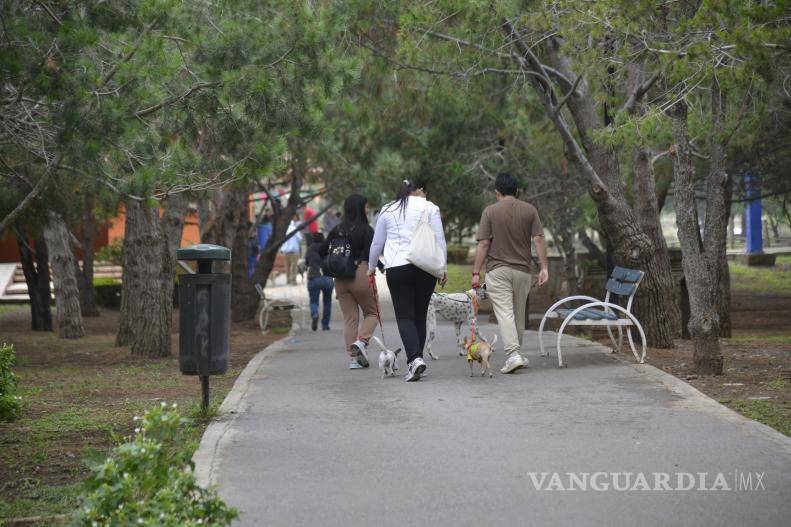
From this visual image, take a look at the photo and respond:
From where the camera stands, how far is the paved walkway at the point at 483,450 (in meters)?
5.89

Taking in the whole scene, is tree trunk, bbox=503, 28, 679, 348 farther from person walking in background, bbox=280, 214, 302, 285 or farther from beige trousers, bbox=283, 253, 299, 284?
beige trousers, bbox=283, 253, 299, 284

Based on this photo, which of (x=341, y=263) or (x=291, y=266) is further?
(x=291, y=266)

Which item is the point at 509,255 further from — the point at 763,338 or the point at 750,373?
the point at 763,338

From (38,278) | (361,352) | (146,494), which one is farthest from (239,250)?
(146,494)

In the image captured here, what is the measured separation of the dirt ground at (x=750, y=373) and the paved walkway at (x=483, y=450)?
15.2 inches

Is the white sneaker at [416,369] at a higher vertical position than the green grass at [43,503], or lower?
higher

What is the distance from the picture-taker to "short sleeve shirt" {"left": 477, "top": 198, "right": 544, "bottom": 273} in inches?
456

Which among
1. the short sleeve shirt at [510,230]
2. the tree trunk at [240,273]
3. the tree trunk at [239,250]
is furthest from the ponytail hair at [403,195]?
the tree trunk at [240,273]

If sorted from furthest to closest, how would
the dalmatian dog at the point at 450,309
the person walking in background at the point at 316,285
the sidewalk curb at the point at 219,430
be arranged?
1. the person walking in background at the point at 316,285
2. the dalmatian dog at the point at 450,309
3. the sidewalk curb at the point at 219,430

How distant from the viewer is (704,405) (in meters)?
9.01

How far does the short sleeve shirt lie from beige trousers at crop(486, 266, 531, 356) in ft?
0.28

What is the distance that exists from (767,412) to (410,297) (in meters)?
3.49

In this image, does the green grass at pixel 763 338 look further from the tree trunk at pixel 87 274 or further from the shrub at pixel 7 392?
the tree trunk at pixel 87 274

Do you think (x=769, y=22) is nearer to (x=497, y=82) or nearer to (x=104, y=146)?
(x=104, y=146)
